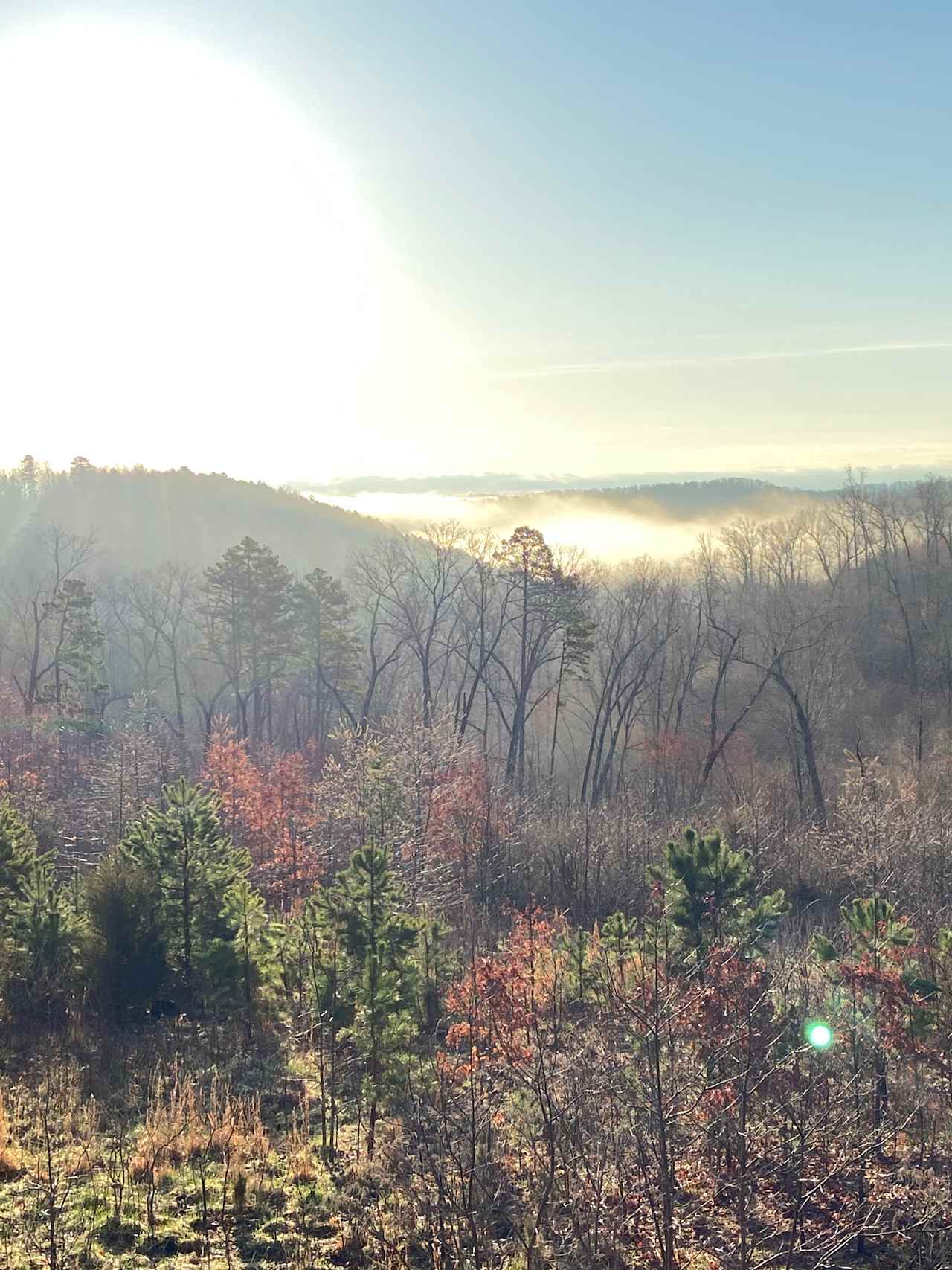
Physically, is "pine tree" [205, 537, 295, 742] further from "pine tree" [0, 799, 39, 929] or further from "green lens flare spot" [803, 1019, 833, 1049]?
"green lens flare spot" [803, 1019, 833, 1049]

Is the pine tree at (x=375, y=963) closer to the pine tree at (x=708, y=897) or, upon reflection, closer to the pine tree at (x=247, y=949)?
the pine tree at (x=247, y=949)

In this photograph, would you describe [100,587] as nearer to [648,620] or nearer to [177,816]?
[648,620]

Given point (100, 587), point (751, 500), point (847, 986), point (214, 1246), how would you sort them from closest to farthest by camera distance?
point (214, 1246), point (847, 986), point (100, 587), point (751, 500)

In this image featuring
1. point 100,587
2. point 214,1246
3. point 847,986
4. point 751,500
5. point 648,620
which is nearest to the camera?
point 214,1246

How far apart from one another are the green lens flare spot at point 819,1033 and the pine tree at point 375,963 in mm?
→ 7660

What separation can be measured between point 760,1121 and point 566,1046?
4.12 meters

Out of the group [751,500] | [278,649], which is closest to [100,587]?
[278,649]

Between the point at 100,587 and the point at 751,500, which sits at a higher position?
the point at 751,500

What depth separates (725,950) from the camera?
16.0 meters

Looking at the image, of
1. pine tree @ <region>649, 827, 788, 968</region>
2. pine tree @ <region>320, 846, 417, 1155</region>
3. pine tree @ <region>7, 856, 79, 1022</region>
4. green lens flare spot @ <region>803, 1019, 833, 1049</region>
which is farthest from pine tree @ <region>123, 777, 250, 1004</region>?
green lens flare spot @ <region>803, 1019, 833, 1049</region>

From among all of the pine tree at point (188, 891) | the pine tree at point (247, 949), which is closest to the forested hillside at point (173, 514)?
the pine tree at point (188, 891)

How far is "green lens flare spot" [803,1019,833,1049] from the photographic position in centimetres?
1833

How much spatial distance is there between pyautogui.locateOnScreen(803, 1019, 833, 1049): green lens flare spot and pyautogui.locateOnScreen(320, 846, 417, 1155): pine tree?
766 cm

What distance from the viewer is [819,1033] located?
18703 mm
